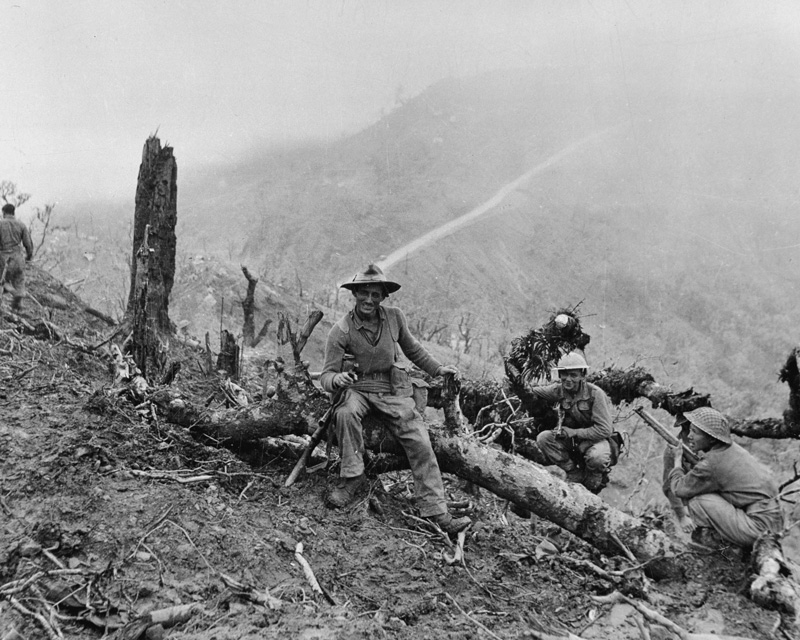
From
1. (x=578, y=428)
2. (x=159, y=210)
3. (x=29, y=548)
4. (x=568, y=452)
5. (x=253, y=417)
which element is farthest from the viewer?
(x=159, y=210)

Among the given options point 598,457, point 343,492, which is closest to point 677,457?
point 598,457

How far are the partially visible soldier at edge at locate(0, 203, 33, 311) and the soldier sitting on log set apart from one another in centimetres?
941

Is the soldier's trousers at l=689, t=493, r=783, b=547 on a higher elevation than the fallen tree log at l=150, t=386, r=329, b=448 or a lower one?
lower

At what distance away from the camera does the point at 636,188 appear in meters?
37.2

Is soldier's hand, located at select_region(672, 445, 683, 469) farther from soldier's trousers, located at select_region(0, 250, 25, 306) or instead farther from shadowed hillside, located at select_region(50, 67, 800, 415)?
shadowed hillside, located at select_region(50, 67, 800, 415)

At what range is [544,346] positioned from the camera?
636 cm

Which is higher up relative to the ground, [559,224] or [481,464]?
[481,464]

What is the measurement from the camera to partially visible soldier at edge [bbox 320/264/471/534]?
4195 mm

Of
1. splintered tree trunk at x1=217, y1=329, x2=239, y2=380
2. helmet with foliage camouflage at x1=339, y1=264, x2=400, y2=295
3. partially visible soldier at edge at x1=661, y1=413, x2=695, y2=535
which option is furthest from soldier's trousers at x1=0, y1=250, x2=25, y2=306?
partially visible soldier at edge at x1=661, y1=413, x2=695, y2=535

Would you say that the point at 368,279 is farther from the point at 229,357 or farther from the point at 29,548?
the point at 229,357

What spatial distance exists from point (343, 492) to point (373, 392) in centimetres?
83

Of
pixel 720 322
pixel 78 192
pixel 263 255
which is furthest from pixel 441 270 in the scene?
pixel 78 192

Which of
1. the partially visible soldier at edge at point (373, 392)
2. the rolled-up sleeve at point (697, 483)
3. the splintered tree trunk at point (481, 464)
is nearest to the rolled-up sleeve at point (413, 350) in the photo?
the partially visible soldier at edge at point (373, 392)

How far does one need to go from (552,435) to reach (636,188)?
119ft
